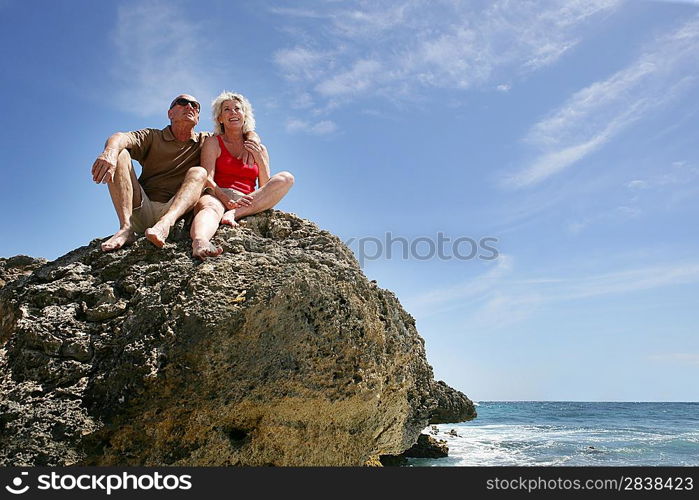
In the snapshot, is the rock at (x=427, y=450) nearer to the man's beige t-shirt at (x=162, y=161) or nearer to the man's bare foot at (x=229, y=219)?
the man's beige t-shirt at (x=162, y=161)

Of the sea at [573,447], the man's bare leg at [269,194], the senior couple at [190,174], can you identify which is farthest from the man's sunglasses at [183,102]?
the sea at [573,447]

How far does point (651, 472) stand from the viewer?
154 inches

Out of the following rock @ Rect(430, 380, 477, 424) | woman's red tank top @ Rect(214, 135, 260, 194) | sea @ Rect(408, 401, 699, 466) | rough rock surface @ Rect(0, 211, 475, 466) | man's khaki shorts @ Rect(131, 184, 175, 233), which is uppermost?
woman's red tank top @ Rect(214, 135, 260, 194)

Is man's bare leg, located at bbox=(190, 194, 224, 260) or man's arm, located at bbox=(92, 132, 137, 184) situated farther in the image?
man's arm, located at bbox=(92, 132, 137, 184)

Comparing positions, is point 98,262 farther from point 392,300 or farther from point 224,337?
point 392,300

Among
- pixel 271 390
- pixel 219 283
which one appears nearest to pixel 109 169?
pixel 219 283

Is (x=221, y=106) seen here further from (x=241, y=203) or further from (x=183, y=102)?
(x=241, y=203)

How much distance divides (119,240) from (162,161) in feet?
4.00

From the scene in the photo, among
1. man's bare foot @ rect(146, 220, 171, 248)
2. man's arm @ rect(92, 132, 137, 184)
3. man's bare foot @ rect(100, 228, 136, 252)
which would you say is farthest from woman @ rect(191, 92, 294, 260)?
man's arm @ rect(92, 132, 137, 184)

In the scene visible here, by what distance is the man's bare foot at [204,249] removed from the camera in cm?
446

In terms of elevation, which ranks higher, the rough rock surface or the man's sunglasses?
the man's sunglasses

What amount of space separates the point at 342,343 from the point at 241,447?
3.40ft

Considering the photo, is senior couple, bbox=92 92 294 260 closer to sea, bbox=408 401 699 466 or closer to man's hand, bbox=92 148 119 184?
man's hand, bbox=92 148 119 184

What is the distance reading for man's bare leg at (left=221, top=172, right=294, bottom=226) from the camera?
5.21 m
